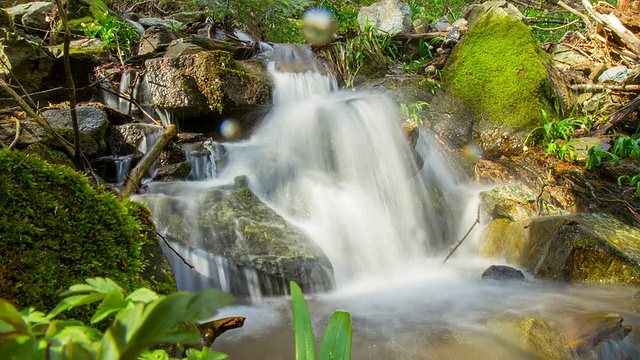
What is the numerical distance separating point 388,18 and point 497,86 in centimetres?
326

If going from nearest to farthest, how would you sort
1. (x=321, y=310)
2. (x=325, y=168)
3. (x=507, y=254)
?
(x=321, y=310)
(x=507, y=254)
(x=325, y=168)

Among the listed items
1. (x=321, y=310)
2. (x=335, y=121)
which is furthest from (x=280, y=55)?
(x=321, y=310)

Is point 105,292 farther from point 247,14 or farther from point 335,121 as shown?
point 247,14

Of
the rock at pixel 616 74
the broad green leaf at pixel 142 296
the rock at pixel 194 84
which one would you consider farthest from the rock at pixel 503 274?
the rock at pixel 616 74

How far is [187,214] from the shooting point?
359 cm

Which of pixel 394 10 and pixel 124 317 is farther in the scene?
pixel 394 10

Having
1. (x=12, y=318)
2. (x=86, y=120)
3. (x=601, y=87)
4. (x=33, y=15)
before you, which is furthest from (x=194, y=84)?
(x=601, y=87)

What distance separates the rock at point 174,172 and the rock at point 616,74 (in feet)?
24.6

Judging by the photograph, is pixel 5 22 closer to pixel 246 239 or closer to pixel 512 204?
pixel 246 239

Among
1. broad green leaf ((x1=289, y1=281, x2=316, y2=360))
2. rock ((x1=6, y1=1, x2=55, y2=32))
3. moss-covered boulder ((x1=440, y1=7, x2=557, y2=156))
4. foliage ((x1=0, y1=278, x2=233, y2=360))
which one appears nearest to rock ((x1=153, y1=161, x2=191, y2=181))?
→ broad green leaf ((x1=289, y1=281, x2=316, y2=360))

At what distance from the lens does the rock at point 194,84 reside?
569 cm

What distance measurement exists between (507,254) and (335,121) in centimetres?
308

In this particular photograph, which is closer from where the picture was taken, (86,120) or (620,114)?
(86,120)

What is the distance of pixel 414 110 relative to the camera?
7062 mm
